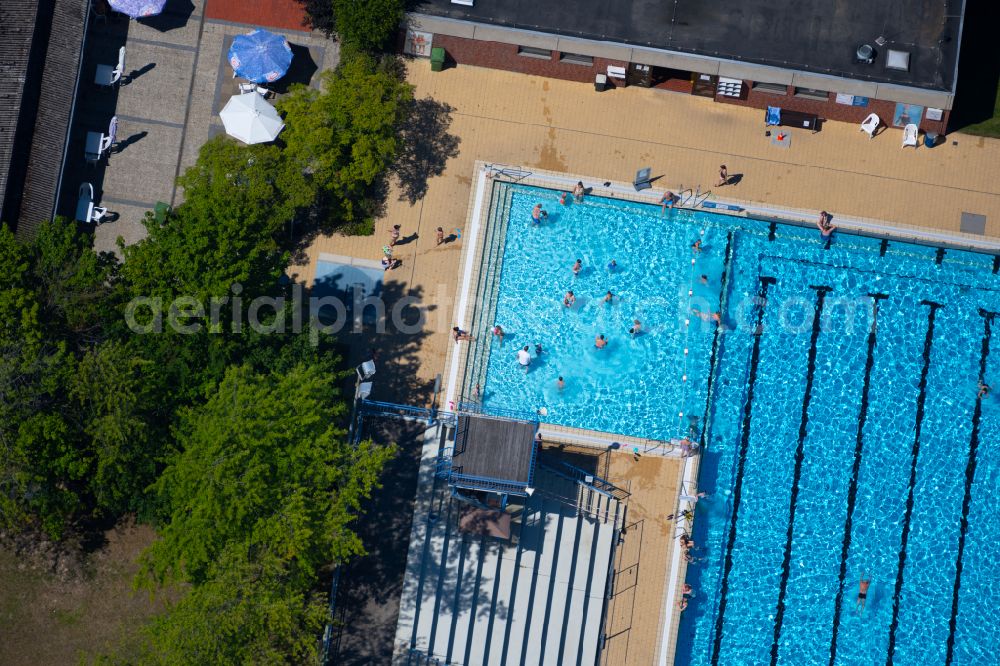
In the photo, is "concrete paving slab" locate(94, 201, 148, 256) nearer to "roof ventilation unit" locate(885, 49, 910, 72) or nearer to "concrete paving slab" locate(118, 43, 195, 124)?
"concrete paving slab" locate(118, 43, 195, 124)

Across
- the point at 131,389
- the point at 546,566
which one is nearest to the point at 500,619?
the point at 546,566

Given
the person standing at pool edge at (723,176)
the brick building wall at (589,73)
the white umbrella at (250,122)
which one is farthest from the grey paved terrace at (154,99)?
the person standing at pool edge at (723,176)

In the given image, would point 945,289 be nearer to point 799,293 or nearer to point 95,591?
point 799,293

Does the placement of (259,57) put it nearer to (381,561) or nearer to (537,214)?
(537,214)

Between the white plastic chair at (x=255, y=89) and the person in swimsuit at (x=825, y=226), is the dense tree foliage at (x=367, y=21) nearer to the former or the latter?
the white plastic chair at (x=255, y=89)

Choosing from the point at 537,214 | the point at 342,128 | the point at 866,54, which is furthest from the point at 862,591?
the point at 342,128
